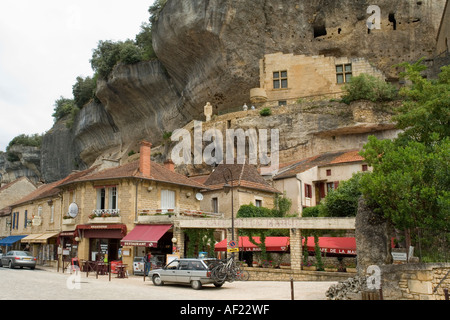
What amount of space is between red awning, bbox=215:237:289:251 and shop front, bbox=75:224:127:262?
5.94 metres

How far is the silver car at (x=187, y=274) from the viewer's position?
48.5 ft

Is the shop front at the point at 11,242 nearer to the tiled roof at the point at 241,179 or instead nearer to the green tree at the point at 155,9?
the tiled roof at the point at 241,179

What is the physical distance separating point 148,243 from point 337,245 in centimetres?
860

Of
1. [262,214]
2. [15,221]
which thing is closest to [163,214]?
[262,214]

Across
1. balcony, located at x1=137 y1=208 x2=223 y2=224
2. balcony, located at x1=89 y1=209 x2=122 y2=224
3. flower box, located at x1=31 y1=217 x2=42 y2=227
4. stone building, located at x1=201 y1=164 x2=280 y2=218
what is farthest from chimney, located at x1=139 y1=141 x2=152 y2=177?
flower box, located at x1=31 y1=217 x2=42 y2=227

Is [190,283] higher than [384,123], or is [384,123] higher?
[384,123]

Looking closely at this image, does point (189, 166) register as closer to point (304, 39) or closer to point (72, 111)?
point (304, 39)

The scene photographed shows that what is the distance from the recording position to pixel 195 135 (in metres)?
35.2

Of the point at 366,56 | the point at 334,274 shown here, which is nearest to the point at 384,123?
the point at 366,56

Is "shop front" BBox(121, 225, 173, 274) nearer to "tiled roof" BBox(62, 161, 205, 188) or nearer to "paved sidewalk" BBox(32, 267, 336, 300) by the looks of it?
"tiled roof" BBox(62, 161, 205, 188)

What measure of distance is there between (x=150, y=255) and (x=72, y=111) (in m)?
41.7

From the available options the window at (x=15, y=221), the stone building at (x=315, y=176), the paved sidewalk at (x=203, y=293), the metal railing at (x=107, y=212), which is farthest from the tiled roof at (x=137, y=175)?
the window at (x=15, y=221)

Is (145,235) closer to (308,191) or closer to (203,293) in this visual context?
(203,293)

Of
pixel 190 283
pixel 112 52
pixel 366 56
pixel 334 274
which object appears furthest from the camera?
pixel 112 52
